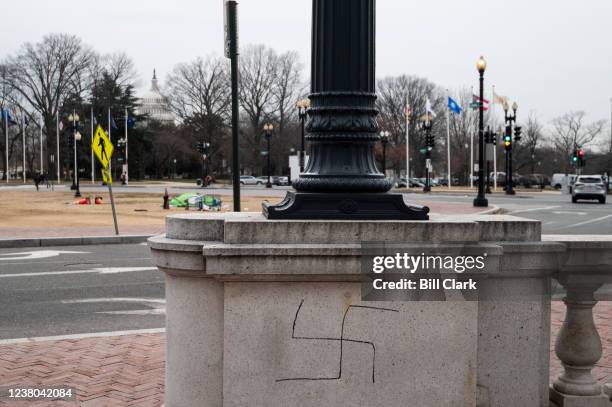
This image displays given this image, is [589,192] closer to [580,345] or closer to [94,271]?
[94,271]

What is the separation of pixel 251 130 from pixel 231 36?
87532 millimetres

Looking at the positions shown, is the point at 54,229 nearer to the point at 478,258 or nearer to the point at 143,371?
the point at 143,371

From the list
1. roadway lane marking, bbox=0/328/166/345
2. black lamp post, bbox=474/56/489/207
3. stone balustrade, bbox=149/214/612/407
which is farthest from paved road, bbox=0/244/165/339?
black lamp post, bbox=474/56/489/207

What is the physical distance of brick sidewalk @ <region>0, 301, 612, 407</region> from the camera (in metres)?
4.89

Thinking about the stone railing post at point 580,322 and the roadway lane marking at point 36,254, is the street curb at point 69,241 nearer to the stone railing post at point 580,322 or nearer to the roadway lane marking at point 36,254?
the roadway lane marking at point 36,254

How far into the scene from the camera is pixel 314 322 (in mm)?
3572

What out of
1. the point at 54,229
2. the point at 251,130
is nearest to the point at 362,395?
the point at 54,229

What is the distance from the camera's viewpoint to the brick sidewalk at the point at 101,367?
16.0 ft

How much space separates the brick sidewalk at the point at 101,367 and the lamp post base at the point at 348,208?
1810mm

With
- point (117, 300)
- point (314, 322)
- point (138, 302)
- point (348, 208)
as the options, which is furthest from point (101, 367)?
point (117, 300)

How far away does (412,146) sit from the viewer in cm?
10294

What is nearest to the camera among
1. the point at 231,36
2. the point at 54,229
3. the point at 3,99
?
the point at 231,36

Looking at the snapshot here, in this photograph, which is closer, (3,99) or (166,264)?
(166,264)

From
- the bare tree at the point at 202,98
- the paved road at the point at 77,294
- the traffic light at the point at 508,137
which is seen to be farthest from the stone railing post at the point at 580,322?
Answer: the bare tree at the point at 202,98
